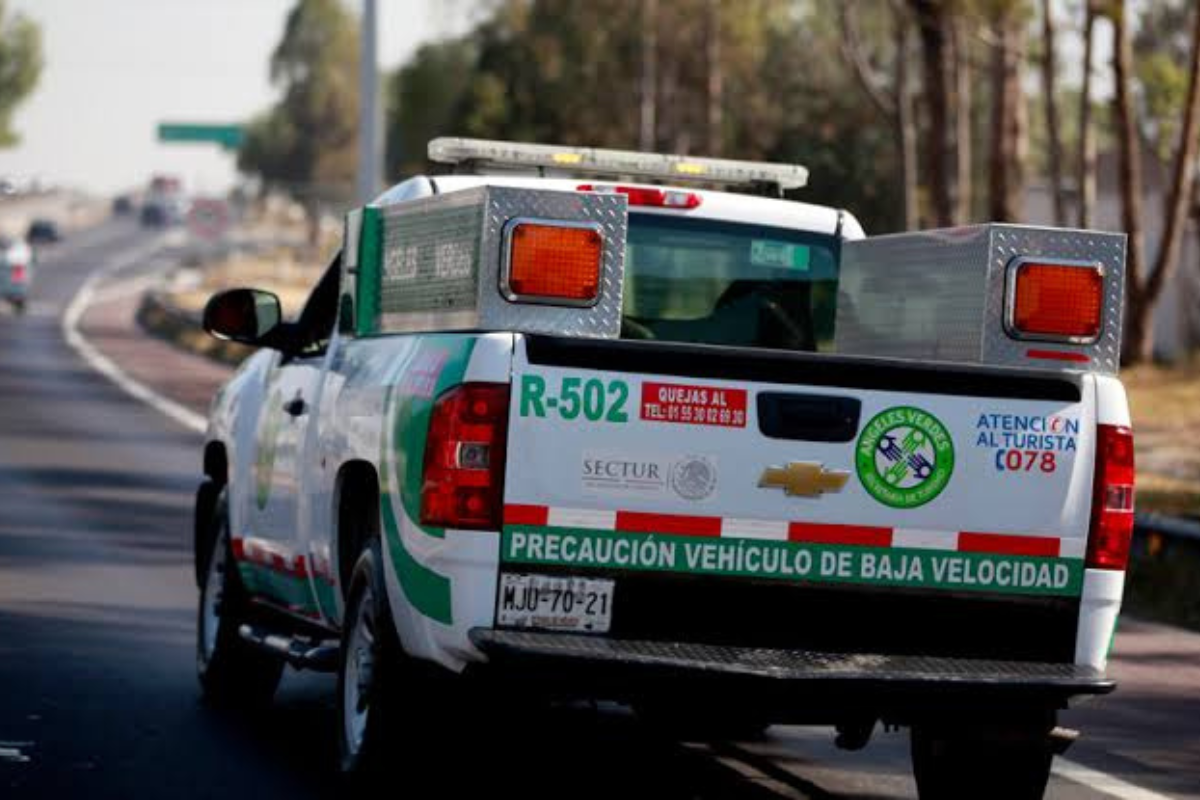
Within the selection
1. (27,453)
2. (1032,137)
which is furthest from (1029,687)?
(1032,137)

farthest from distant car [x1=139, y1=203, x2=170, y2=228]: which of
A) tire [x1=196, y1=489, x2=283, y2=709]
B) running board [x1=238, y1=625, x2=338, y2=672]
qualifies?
running board [x1=238, y1=625, x2=338, y2=672]

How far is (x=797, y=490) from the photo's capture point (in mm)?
8141

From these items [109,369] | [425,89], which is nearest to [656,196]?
[109,369]

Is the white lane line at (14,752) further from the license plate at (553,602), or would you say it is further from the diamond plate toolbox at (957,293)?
the diamond plate toolbox at (957,293)

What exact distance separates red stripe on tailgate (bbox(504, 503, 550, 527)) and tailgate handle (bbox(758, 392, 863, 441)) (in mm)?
641

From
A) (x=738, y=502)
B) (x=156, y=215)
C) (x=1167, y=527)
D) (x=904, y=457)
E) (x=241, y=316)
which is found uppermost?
(x=156, y=215)

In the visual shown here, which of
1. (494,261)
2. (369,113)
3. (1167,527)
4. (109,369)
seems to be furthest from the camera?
(109,369)

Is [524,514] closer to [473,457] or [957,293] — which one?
[473,457]

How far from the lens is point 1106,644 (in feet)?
27.4

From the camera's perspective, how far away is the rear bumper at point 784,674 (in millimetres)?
7840

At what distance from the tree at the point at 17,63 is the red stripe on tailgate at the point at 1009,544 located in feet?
576

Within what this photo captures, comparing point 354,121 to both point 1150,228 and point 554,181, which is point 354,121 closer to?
point 1150,228

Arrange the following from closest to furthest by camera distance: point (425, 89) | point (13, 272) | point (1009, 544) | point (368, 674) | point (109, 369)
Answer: point (1009, 544) < point (368, 674) < point (109, 369) < point (13, 272) < point (425, 89)

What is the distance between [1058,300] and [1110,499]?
610 mm
